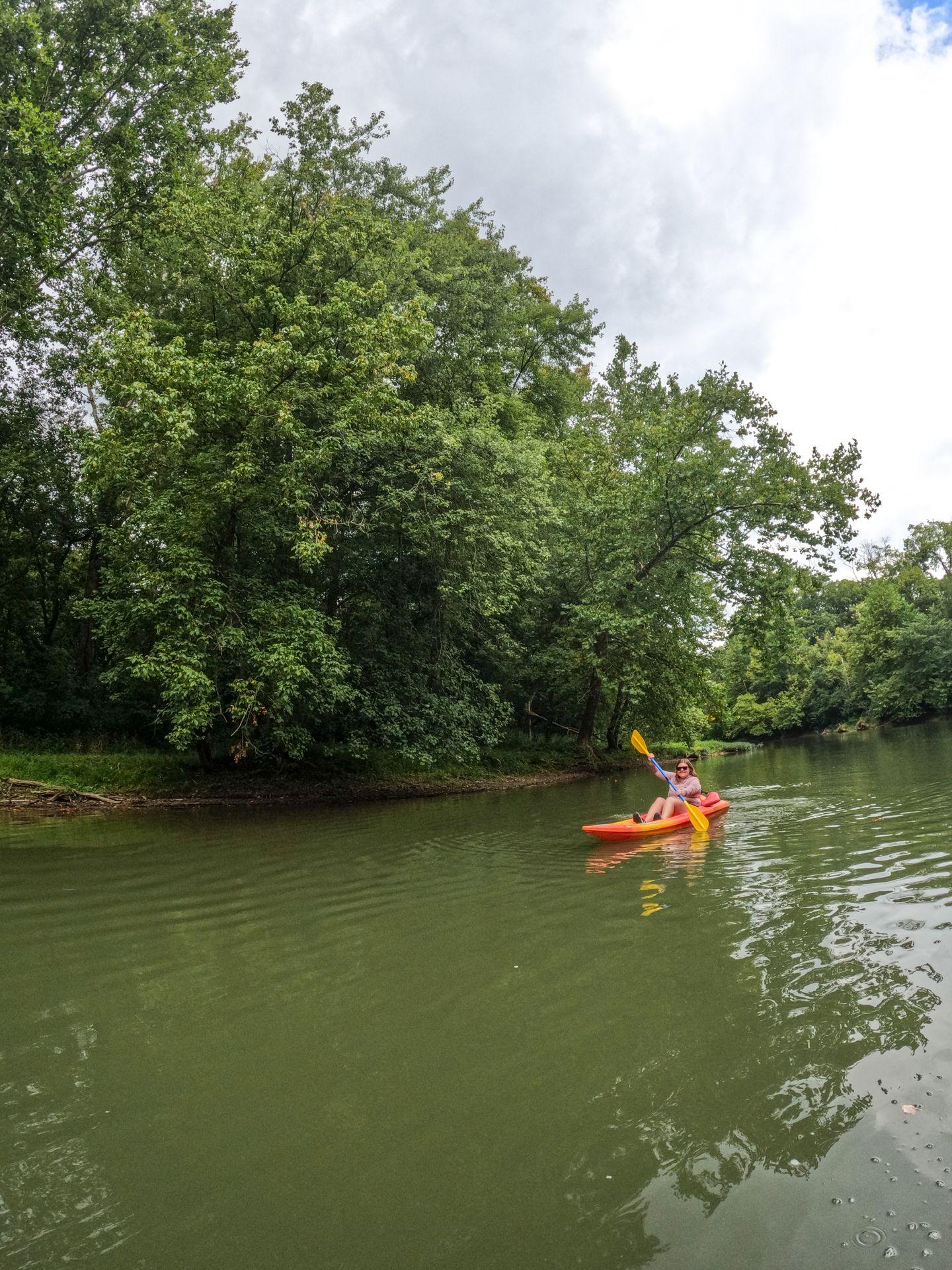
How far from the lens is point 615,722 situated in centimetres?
2592

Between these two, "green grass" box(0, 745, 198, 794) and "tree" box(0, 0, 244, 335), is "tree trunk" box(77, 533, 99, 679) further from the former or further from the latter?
"tree" box(0, 0, 244, 335)

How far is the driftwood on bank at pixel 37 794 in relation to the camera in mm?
13531

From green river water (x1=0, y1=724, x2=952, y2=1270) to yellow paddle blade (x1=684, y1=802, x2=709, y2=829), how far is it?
2.43 m

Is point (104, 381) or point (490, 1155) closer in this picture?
point (490, 1155)

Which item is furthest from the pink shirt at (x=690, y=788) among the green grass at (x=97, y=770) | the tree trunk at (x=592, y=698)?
the green grass at (x=97, y=770)

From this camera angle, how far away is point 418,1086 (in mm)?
3307

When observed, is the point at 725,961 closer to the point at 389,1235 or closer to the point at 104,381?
the point at 389,1235

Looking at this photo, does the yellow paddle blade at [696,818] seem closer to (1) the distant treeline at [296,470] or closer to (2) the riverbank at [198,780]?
(1) the distant treeline at [296,470]

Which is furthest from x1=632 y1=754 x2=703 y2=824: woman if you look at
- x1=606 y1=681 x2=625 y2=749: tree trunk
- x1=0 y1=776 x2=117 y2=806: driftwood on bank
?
x1=606 y1=681 x2=625 y2=749: tree trunk

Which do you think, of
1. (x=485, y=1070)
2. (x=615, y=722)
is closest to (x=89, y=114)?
(x=485, y=1070)

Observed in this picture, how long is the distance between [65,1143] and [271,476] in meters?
12.0

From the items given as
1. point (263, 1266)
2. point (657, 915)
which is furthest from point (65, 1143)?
point (657, 915)

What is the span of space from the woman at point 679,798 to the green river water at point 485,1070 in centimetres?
269

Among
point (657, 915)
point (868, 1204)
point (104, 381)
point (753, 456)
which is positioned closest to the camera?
point (868, 1204)
